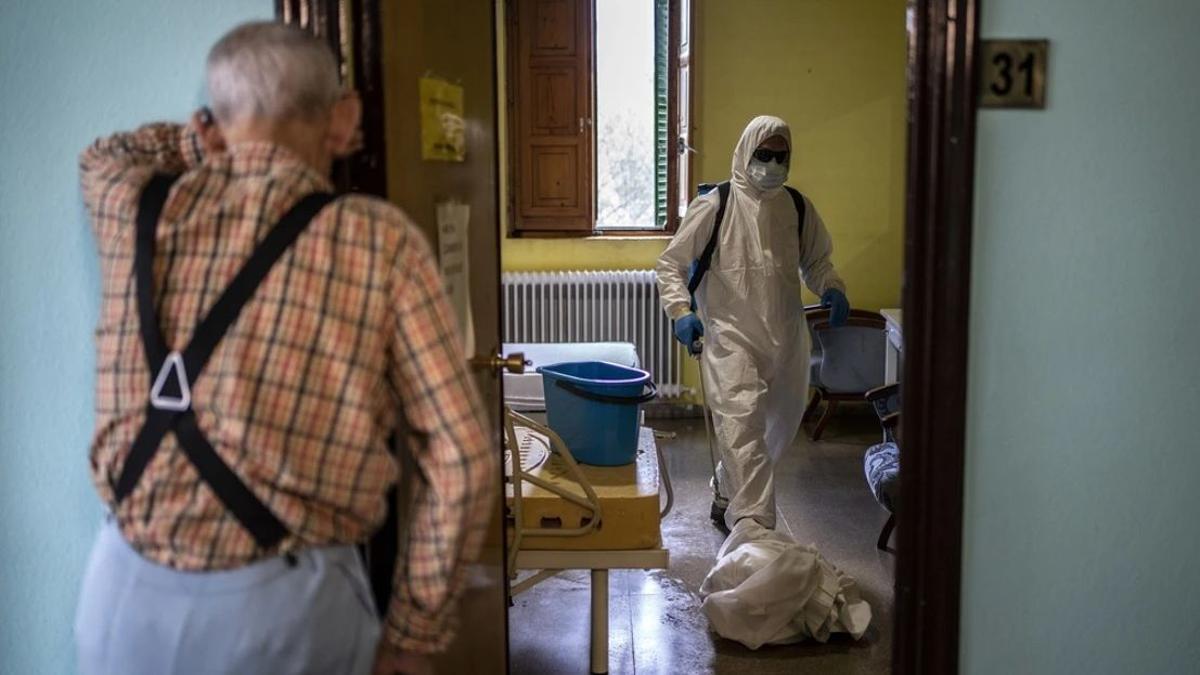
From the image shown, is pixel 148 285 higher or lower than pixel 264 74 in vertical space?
lower

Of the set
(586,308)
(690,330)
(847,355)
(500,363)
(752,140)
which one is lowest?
(847,355)

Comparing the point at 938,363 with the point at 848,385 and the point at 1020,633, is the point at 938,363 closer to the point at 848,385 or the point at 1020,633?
the point at 1020,633

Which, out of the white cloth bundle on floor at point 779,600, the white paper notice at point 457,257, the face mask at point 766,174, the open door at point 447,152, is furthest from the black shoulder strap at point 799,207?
the white paper notice at point 457,257

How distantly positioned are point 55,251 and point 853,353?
14.0 ft

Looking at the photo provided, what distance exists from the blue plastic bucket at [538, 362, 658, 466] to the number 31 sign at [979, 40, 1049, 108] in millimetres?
1454

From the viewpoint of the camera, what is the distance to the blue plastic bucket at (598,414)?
3.11 metres

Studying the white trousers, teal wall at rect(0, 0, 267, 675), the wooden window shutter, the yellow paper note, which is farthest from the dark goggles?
the white trousers

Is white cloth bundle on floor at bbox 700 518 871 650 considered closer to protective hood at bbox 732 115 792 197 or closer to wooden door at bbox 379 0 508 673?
wooden door at bbox 379 0 508 673

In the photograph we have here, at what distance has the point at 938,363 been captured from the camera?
1.89 meters

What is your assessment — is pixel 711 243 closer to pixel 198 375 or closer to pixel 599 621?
pixel 599 621

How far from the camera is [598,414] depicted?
312 centimetres

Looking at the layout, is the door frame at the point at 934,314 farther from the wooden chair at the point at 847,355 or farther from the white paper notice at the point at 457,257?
the wooden chair at the point at 847,355

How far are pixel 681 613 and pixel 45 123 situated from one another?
2404 mm

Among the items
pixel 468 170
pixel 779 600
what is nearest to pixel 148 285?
pixel 468 170
